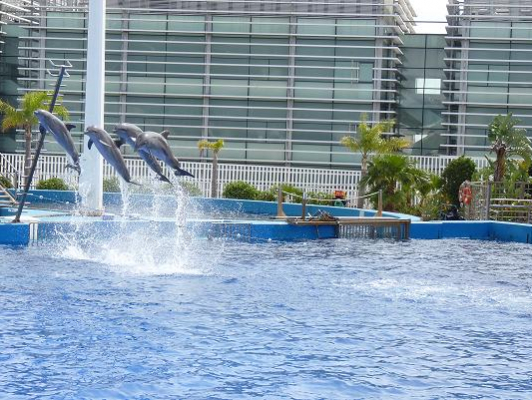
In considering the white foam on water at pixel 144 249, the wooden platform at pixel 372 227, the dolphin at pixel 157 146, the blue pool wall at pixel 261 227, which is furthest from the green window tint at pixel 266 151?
the dolphin at pixel 157 146

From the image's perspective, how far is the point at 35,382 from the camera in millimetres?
9672

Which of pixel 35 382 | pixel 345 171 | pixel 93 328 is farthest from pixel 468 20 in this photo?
pixel 35 382

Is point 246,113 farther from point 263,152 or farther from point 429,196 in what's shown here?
point 429,196

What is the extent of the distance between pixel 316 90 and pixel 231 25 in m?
4.25

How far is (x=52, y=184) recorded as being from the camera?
36.6 m

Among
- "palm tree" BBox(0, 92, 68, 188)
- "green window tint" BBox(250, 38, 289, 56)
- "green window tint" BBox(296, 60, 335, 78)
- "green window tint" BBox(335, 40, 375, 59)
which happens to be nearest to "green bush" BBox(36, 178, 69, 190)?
"palm tree" BBox(0, 92, 68, 188)

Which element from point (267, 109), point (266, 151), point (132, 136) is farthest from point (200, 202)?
point (132, 136)

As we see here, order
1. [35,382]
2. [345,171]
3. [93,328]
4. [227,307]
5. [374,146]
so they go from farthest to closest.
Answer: [345,171]
[374,146]
[227,307]
[93,328]
[35,382]

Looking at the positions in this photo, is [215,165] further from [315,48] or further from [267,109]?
[315,48]

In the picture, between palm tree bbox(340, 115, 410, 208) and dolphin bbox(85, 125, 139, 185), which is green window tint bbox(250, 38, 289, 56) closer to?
palm tree bbox(340, 115, 410, 208)

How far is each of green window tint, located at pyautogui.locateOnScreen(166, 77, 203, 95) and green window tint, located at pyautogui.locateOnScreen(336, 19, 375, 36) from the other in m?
5.89

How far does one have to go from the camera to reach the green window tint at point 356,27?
133 ft

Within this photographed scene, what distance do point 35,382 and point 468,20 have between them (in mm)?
32589

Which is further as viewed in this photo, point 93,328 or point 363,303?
point 363,303
